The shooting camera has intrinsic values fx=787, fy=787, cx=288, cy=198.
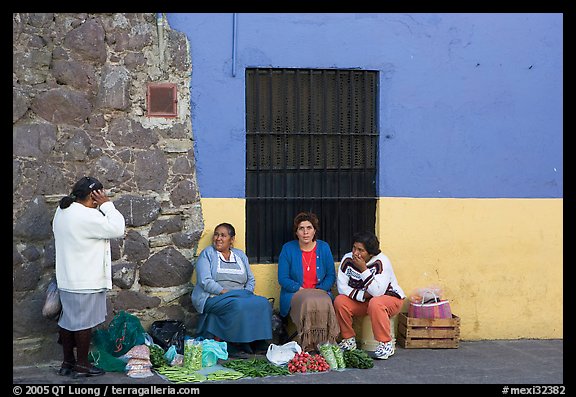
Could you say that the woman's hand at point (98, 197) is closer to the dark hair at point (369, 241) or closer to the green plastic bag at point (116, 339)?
the green plastic bag at point (116, 339)

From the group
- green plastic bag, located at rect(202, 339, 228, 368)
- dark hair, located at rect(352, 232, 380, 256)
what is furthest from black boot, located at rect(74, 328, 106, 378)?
dark hair, located at rect(352, 232, 380, 256)

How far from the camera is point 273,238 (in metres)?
7.69

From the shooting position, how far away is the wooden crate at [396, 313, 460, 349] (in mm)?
A: 7461

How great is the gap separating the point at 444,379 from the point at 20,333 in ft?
11.7

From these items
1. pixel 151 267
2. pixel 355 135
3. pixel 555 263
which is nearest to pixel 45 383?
pixel 151 267

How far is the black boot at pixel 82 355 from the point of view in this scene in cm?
626

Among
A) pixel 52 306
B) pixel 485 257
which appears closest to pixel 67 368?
pixel 52 306

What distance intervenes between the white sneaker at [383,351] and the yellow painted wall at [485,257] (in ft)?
2.86

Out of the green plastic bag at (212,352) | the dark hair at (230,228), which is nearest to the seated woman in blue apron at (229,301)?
the dark hair at (230,228)

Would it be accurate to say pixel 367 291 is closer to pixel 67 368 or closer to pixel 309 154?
pixel 309 154

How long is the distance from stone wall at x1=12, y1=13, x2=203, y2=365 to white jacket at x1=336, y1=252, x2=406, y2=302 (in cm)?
141

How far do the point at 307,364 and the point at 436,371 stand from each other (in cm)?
110

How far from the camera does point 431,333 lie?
24.5ft

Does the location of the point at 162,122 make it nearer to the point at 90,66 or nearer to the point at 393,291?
the point at 90,66
